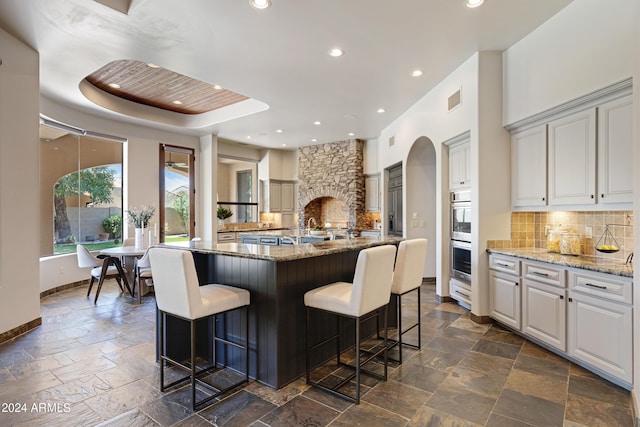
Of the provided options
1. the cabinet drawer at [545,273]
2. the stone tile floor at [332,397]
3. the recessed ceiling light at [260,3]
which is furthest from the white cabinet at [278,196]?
the cabinet drawer at [545,273]

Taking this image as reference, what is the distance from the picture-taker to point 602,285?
2.55 m

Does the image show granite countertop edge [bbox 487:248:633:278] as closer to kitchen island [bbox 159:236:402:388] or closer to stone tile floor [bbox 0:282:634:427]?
stone tile floor [bbox 0:282:634:427]

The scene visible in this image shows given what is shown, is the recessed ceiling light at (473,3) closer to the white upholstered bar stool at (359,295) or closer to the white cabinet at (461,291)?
the white upholstered bar stool at (359,295)

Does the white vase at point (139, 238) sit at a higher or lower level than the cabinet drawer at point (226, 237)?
higher

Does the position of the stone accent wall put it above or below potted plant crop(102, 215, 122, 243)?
above

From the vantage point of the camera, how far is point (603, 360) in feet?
8.34

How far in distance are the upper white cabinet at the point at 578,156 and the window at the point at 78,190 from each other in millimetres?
6940

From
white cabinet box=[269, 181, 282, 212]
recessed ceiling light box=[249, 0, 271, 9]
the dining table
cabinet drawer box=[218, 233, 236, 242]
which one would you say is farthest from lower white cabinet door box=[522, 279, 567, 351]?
white cabinet box=[269, 181, 282, 212]

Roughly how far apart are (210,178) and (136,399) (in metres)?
5.92

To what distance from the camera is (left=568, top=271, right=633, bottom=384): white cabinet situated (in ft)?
7.83

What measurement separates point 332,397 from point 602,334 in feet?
6.99

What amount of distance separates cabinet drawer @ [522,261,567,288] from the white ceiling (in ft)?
7.75

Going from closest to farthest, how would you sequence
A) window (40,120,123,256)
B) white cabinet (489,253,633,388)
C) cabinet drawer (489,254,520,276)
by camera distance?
white cabinet (489,253,633,388) < cabinet drawer (489,254,520,276) < window (40,120,123,256)

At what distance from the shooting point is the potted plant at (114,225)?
6.54 meters
